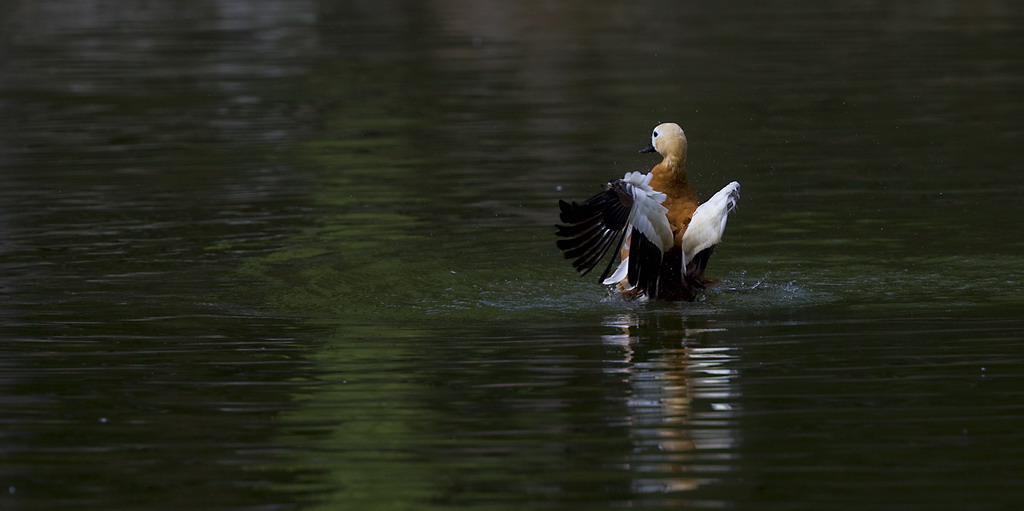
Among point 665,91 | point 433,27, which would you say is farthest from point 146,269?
point 433,27

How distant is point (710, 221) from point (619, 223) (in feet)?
1.68

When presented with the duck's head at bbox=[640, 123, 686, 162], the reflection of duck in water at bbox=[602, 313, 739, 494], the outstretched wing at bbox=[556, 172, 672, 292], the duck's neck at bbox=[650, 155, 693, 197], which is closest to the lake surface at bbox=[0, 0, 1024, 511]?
the reflection of duck in water at bbox=[602, 313, 739, 494]

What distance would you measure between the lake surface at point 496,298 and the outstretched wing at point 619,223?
1.28ft

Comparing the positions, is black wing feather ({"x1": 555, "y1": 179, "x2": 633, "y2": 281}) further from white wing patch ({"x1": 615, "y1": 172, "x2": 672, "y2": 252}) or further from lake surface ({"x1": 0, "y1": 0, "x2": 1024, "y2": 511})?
lake surface ({"x1": 0, "y1": 0, "x2": 1024, "y2": 511})

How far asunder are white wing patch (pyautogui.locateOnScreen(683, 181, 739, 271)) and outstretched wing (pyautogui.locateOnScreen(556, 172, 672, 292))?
133 mm

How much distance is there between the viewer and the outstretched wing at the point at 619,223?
926 cm

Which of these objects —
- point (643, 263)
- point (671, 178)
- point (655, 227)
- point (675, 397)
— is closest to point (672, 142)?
point (671, 178)

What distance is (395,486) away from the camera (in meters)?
6.49

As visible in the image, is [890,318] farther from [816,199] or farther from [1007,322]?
[816,199]

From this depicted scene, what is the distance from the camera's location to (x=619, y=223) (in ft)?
30.8

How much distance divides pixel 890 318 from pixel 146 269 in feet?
16.1

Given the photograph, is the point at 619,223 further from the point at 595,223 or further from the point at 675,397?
the point at 675,397

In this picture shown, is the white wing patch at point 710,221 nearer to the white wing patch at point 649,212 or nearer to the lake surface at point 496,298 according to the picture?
the white wing patch at point 649,212

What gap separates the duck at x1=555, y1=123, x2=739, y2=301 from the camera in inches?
369
